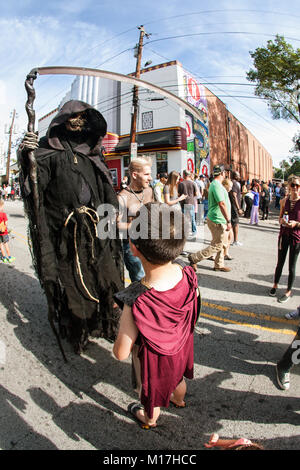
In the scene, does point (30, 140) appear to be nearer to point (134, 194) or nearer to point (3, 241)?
point (134, 194)

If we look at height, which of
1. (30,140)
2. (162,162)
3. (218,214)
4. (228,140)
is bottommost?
(218,214)

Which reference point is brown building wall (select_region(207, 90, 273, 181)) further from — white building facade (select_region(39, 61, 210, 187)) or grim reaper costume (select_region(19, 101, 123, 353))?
grim reaper costume (select_region(19, 101, 123, 353))

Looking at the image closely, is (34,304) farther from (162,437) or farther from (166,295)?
(166,295)

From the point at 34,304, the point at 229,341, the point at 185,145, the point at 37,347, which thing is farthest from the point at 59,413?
the point at 185,145

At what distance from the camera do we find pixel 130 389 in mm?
2436

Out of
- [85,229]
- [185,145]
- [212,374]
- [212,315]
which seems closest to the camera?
[212,374]

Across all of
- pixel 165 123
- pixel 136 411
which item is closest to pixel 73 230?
pixel 136 411

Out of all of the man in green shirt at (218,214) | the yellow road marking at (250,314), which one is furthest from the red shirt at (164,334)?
the man in green shirt at (218,214)

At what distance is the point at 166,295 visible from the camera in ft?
5.49

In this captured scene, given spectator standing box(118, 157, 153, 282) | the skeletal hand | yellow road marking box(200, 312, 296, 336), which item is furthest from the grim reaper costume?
yellow road marking box(200, 312, 296, 336)

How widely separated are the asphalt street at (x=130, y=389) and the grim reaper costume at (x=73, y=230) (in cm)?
41

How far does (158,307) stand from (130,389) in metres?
1.18

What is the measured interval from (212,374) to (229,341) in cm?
61

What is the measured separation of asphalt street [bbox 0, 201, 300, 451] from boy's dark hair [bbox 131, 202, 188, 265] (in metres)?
1.24
